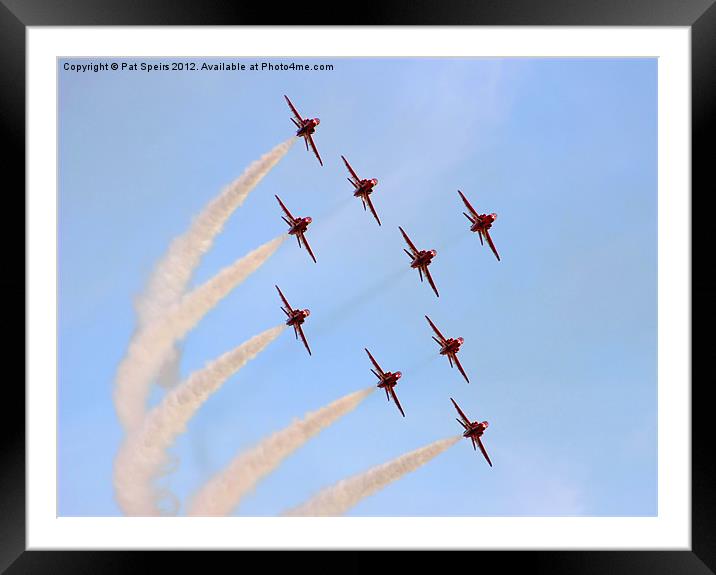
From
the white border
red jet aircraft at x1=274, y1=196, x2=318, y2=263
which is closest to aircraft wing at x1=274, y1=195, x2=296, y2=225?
red jet aircraft at x1=274, y1=196, x2=318, y2=263

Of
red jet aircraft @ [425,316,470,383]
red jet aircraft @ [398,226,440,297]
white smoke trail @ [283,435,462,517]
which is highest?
red jet aircraft @ [398,226,440,297]

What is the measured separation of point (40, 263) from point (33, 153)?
12.5 feet

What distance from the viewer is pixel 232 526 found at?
3134 centimetres

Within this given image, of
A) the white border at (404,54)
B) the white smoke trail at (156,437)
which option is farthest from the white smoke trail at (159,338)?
the white border at (404,54)

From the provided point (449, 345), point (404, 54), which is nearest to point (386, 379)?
point (449, 345)

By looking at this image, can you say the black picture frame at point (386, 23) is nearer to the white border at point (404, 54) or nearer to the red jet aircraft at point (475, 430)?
the white border at point (404, 54)

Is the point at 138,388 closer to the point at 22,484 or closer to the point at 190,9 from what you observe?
the point at 22,484

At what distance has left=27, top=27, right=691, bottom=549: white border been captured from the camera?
98.0ft

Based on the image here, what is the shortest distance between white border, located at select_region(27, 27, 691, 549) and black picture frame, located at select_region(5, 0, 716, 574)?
1.25 ft

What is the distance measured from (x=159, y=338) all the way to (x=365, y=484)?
12006mm

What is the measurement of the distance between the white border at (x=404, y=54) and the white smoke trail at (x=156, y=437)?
29.6ft

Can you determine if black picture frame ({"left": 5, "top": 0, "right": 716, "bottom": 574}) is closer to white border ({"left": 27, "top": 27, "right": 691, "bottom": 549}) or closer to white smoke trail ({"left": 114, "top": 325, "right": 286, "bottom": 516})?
white border ({"left": 27, "top": 27, "right": 691, "bottom": 549})

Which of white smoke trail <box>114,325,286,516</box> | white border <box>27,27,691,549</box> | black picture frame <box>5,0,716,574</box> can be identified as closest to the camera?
black picture frame <box>5,0,716,574</box>

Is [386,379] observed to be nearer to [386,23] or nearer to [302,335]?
[302,335]
